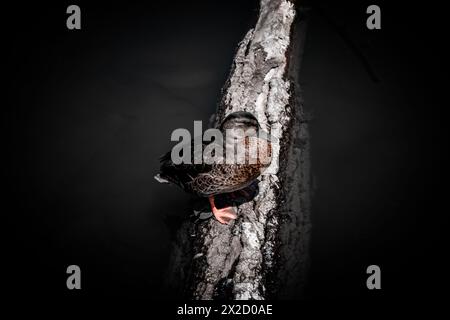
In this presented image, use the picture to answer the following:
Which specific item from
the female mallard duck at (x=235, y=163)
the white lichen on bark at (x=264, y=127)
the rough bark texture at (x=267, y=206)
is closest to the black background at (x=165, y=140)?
the rough bark texture at (x=267, y=206)

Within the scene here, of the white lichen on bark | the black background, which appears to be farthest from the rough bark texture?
the black background

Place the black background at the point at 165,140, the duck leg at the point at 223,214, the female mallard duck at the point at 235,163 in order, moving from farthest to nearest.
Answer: the black background at the point at 165,140 < the duck leg at the point at 223,214 < the female mallard duck at the point at 235,163

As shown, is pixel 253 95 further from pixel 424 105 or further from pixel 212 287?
pixel 424 105

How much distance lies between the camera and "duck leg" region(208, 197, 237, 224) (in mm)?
2316

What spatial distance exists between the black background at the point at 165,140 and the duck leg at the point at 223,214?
36.3 inches

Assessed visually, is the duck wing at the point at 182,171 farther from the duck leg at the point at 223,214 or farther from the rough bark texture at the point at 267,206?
the rough bark texture at the point at 267,206

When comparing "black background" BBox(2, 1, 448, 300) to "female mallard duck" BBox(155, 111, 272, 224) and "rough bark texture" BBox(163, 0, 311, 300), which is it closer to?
"rough bark texture" BBox(163, 0, 311, 300)

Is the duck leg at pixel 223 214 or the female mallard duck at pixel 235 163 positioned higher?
the female mallard duck at pixel 235 163

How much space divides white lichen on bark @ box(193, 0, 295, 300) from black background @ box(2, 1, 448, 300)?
2.58 feet

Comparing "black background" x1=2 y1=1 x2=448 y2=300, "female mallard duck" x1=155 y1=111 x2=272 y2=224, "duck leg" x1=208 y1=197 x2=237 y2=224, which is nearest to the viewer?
"female mallard duck" x1=155 y1=111 x2=272 y2=224

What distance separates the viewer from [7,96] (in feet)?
14.0

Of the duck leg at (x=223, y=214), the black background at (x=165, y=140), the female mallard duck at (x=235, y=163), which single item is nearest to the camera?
the female mallard duck at (x=235, y=163)

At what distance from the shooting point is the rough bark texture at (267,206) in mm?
2117
